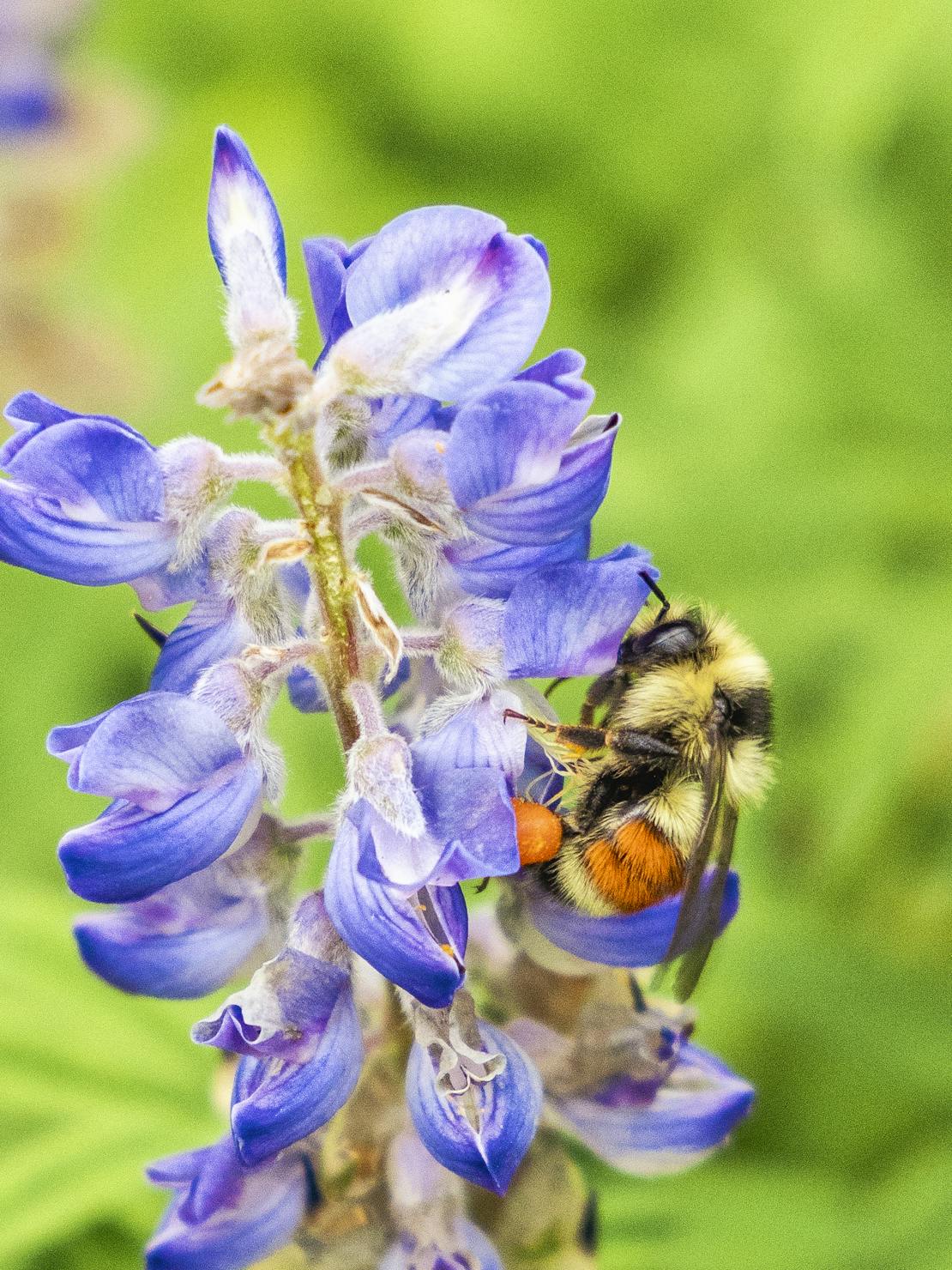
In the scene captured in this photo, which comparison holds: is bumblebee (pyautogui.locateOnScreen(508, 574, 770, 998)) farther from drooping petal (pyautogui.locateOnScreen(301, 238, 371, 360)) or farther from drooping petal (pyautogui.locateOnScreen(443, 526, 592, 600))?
drooping petal (pyautogui.locateOnScreen(301, 238, 371, 360))

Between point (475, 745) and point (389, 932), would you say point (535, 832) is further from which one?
point (389, 932)

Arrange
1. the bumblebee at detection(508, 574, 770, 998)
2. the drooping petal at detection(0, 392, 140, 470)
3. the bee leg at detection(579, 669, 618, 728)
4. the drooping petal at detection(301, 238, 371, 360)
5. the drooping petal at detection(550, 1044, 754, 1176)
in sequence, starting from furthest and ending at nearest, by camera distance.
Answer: the drooping petal at detection(550, 1044, 754, 1176) < the bee leg at detection(579, 669, 618, 728) < the bumblebee at detection(508, 574, 770, 998) < the drooping petal at detection(301, 238, 371, 360) < the drooping petal at detection(0, 392, 140, 470)

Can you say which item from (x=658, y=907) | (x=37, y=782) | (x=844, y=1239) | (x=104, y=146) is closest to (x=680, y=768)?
(x=658, y=907)

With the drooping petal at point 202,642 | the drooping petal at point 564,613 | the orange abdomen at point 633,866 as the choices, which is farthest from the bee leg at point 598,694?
the drooping petal at point 202,642

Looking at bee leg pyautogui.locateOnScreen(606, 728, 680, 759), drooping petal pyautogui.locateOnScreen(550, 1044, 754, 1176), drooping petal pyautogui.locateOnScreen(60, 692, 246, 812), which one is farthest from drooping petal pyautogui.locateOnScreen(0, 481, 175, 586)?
drooping petal pyautogui.locateOnScreen(550, 1044, 754, 1176)

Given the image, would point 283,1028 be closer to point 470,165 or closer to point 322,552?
point 322,552

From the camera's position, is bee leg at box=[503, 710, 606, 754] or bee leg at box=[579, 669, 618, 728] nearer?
bee leg at box=[503, 710, 606, 754]
